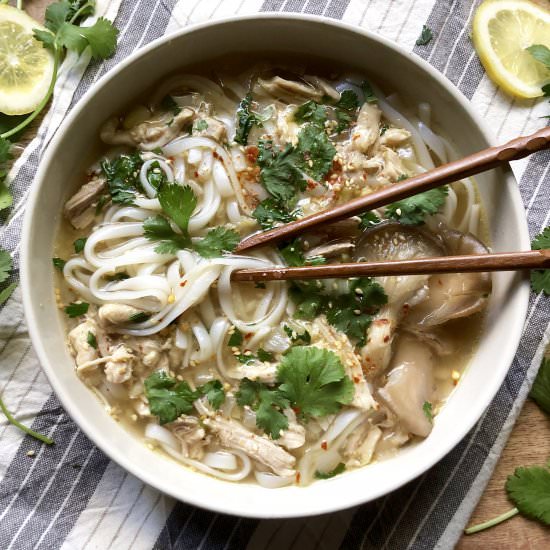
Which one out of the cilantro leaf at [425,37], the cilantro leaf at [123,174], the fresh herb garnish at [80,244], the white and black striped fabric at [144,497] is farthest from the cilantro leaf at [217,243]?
the cilantro leaf at [425,37]

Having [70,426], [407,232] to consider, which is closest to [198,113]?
[407,232]

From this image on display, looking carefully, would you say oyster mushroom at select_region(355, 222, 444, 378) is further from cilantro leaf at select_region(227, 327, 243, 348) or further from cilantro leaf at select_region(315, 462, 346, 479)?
cilantro leaf at select_region(227, 327, 243, 348)

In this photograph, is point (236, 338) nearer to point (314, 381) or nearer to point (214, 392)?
point (214, 392)

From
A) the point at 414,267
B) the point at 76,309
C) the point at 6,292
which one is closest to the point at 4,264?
the point at 6,292

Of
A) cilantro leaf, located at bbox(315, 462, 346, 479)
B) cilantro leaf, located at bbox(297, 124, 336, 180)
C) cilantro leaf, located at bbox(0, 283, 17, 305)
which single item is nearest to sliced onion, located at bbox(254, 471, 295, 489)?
cilantro leaf, located at bbox(315, 462, 346, 479)

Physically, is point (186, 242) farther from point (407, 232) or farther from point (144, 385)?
point (407, 232)

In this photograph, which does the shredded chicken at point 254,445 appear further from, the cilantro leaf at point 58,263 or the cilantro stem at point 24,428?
the cilantro leaf at point 58,263
